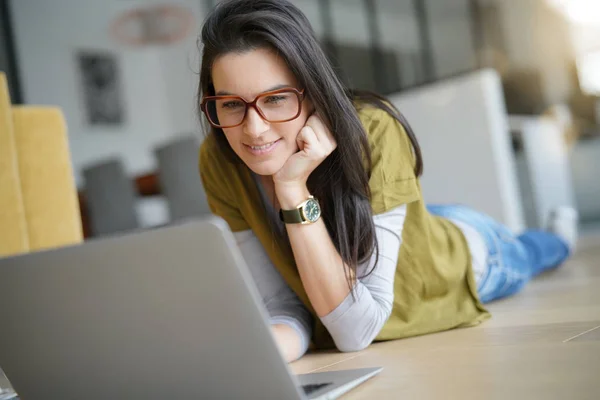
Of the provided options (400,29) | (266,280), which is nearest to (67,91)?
(400,29)

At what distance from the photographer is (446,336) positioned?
120 centimetres

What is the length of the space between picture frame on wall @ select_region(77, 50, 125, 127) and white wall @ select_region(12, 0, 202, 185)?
0.05 metres

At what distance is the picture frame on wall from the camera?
658 cm

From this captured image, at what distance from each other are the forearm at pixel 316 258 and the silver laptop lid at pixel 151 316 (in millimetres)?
415

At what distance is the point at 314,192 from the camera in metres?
1.14

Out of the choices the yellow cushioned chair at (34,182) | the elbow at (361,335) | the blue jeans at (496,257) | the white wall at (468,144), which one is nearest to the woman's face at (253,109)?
the elbow at (361,335)

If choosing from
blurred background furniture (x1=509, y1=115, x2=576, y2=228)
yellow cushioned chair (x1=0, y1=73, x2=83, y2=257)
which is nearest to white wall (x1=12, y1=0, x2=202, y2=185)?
blurred background furniture (x1=509, y1=115, x2=576, y2=228)

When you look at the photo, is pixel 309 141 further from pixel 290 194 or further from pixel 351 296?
pixel 351 296

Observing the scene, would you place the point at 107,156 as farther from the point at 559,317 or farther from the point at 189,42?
the point at 559,317

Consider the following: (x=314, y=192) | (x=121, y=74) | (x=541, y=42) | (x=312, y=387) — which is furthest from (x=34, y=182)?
(x=121, y=74)

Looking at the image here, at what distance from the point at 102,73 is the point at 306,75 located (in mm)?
6109

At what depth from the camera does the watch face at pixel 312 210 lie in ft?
3.48

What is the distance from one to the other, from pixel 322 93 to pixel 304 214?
0.19 m

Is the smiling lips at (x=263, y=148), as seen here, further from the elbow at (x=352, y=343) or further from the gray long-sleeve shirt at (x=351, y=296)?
the elbow at (x=352, y=343)
